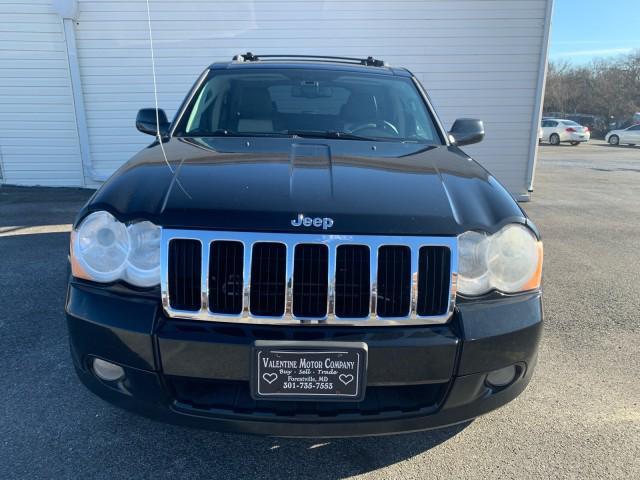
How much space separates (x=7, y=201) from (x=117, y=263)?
7.34 metres

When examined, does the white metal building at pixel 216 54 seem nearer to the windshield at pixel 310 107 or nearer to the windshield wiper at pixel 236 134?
the windshield at pixel 310 107

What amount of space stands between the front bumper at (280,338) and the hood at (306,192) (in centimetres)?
35

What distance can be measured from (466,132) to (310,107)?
1.10m

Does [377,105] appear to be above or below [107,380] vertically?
above

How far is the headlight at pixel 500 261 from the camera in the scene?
1954mm

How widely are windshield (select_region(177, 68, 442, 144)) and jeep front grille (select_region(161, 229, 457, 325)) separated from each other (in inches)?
51.3

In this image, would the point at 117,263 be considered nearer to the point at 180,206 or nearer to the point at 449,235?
the point at 180,206

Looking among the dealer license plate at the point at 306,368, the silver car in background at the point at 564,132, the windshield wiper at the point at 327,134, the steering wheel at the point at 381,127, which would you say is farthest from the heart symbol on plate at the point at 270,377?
the silver car in background at the point at 564,132

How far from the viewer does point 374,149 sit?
8.91 feet

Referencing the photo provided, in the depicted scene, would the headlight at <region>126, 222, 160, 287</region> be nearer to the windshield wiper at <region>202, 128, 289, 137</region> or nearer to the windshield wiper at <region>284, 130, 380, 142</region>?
the windshield wiper at <region>202, 128, 289, 137</region>

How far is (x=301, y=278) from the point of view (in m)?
1.85

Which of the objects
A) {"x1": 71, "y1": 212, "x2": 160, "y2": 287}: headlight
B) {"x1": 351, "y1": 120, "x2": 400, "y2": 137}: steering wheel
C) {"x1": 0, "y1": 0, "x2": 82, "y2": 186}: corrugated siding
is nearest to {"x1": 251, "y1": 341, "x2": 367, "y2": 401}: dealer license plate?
{"x1": 71, "y1": 212, "x2": 160, "y2": 287}: headlight

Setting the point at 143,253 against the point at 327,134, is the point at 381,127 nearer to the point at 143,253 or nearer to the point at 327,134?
the point at 327,134

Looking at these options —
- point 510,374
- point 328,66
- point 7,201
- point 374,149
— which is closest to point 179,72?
point 7,201
